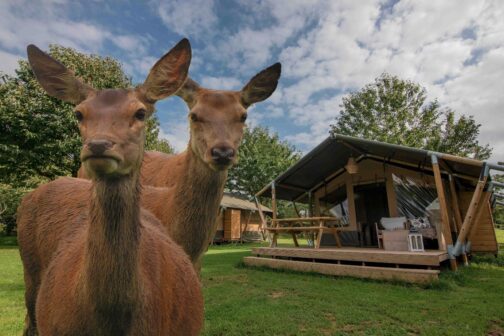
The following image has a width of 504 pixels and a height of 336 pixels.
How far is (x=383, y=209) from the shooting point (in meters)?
14.1

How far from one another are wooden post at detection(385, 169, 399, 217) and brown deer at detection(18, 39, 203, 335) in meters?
11.6

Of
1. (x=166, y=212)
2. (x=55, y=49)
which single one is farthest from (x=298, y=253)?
(x=55, y=49)

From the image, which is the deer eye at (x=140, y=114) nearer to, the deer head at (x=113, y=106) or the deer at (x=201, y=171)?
the deer head at (x=113, y=106)

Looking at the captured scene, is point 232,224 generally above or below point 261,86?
below

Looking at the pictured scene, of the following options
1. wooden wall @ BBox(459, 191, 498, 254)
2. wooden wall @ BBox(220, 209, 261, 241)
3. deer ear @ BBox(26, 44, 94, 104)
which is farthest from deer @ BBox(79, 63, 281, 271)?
wooden wall @ BBox(220, 209, 261, 241)

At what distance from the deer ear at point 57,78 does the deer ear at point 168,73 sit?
41cm

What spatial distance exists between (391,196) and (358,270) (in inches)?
208

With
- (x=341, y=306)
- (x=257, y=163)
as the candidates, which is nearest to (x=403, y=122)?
(x=257, y=163)

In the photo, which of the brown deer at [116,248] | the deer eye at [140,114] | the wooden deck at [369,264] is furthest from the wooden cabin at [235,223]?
the deer eye at [140,114]

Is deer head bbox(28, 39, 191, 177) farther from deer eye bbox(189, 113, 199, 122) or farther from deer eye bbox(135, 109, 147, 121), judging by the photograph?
deer eye bbox(189, 113, 199, 122)

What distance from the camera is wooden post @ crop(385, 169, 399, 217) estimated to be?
1232 cm

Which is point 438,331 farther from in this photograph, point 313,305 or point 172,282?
point 172,282

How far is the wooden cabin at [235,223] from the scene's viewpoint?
26.4 metres

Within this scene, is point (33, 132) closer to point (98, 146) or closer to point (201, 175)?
point (201, 175)
